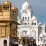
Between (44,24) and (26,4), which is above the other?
(26,4)

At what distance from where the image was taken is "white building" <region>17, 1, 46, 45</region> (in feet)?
237

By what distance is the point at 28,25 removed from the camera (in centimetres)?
7269

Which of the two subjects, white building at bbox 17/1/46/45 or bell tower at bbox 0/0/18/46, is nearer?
bell tower at bbox 0/0/18/46

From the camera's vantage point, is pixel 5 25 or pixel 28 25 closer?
pixel 5 25

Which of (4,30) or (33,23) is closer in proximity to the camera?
(4,30)

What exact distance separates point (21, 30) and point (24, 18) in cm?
604

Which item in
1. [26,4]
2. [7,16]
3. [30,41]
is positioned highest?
[26,4]

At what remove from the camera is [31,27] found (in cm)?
7231

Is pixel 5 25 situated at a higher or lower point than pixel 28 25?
lower

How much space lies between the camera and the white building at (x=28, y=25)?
2840 inches

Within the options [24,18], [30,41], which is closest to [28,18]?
[24,18]

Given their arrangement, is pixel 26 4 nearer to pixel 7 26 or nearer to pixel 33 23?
pixel 33 23

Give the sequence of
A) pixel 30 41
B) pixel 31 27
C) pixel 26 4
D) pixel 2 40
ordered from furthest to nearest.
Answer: pixel 26 4, pixel 31 27, pixel 30 41, pixel 2 40

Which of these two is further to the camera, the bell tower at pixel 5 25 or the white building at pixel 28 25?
the white building at pixel 28 25
